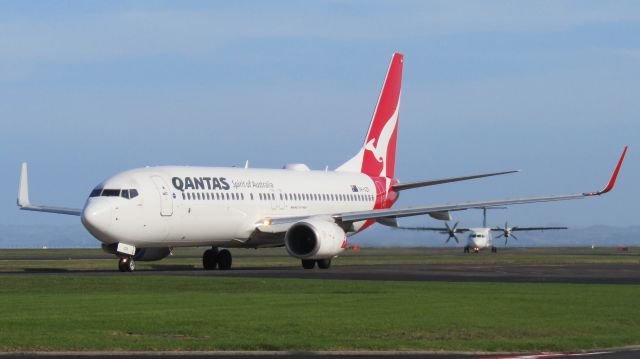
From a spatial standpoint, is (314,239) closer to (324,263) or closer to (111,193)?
(324,263)

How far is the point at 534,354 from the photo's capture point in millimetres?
18609

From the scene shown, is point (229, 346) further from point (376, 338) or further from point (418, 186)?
point (418, 186)

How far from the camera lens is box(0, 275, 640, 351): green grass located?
65.5 feet

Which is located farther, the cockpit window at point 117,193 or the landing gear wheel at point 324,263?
the landing gear wheel at point 324,263

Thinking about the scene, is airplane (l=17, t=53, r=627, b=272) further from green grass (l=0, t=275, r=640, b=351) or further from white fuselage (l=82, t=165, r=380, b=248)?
green grass (l=0, t=275, r=640, b=351)

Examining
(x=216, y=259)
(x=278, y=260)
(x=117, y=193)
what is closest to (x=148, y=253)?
(x=216, y=259)

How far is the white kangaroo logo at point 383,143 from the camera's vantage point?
204 ft

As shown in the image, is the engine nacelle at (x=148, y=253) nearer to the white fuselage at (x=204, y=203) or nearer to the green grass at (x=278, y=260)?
the white fuselage at (x=204, y=203)

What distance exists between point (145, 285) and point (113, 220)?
921cm

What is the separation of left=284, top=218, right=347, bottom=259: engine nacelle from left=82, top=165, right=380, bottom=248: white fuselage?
2144mm

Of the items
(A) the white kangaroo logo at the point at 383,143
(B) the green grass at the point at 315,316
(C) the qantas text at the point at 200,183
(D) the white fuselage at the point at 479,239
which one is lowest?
(B) the green grass at the point at 315,316

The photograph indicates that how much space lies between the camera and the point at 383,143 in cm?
6275

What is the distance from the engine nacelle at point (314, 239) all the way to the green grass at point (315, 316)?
12626 mm

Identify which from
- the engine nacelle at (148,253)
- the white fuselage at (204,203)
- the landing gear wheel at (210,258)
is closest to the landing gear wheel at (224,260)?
the landing gear wheel at (210,258)
